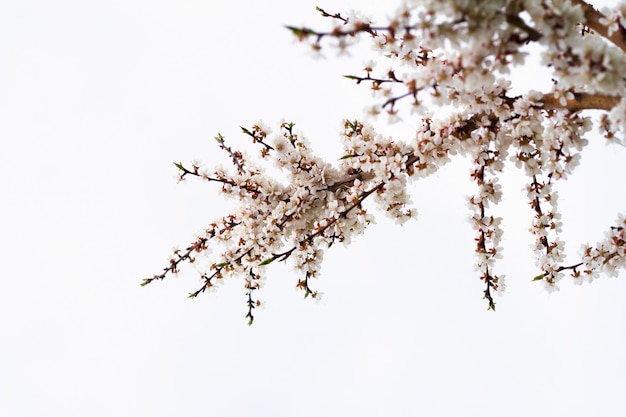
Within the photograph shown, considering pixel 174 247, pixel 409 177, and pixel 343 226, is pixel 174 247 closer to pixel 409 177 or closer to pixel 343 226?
pixel 343 226

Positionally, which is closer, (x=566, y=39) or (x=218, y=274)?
(x=566, y=39)

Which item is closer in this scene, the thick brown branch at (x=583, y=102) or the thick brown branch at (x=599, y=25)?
the thick brown branch at (x=599, y=25)

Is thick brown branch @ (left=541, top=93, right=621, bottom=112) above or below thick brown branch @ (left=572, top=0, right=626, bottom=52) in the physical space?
below

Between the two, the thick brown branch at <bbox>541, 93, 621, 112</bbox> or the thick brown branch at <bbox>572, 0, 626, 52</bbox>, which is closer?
the thick brown branch at <bbox>572, 0, 626, 52</bbox>

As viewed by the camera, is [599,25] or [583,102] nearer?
[599,25]

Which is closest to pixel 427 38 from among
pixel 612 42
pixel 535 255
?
pixel 612 42

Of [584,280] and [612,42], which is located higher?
[612,42]
